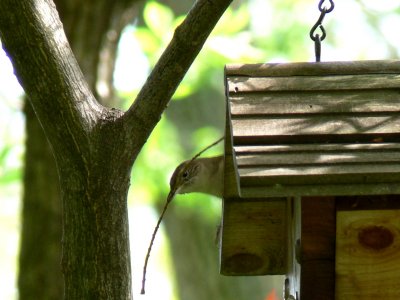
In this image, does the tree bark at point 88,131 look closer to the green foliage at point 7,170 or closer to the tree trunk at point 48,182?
the tree trunk at point 48,182

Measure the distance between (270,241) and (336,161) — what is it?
0.89m

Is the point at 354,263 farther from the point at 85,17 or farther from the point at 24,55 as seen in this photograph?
the point at 85,17

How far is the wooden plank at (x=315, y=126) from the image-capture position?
2.38 m

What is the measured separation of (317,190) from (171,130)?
5119 mm

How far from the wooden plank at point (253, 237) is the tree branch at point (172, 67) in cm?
74

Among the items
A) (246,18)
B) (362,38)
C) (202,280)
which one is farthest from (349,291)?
(362,38)

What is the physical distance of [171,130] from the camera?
724 centimetres

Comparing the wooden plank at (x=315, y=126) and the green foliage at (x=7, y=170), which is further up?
the green foliage at (x=7, y=170)

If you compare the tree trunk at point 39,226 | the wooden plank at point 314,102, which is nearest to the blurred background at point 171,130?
the tree trunk at point 39,226

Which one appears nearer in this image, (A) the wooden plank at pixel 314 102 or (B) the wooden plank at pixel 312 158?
(B) the wooden plank at pixel 312 158

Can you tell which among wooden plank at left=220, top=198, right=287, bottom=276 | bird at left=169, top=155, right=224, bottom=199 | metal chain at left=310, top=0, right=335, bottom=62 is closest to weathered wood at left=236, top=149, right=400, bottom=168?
metal chain at left=310, top=0, right=335, bottom=62

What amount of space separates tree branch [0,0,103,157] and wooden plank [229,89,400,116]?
47cm

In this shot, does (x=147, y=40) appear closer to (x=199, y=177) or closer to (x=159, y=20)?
(x=159, y=20)

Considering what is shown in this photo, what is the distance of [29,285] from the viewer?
4.86 metres
